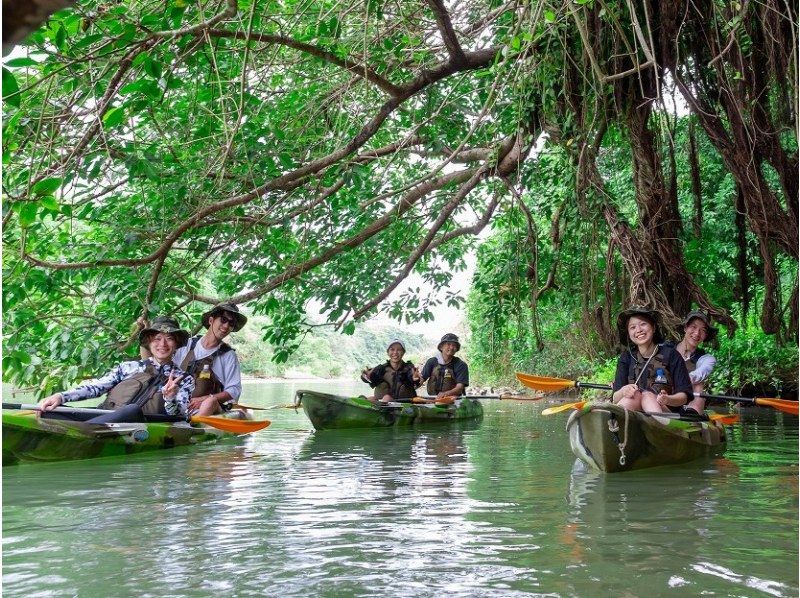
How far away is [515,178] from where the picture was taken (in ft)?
29.1

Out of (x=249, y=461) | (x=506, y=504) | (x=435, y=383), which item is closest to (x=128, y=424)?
(x=249, y=461)

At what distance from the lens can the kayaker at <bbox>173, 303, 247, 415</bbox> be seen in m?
7.98

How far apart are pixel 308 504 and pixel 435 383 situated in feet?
23.9

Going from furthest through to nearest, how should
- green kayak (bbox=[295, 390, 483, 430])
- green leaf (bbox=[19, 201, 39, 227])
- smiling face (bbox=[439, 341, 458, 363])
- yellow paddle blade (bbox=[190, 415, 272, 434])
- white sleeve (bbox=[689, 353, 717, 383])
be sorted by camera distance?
smiling face (bbox=[439, 341, 458, 363]) → green kayak (bbox=[295, 390, 483, 430]) → white sleeve (bbox=[689, 353, 717, 383]) → yellow paddle blade (bbox=[190, 415, 272, 434]) → green leaf (bbox=[19, 201, 39, 227])

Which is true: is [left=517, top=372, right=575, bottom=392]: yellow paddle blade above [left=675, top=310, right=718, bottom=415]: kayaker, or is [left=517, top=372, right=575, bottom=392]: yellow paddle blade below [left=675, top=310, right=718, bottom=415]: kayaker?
below

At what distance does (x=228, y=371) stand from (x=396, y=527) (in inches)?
168

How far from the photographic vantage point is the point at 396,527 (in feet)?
13.7

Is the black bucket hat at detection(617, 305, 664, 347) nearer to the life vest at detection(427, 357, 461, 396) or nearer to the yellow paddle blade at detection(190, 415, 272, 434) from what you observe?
the yellow paddle blade at detection(190, 415, 272, 434)

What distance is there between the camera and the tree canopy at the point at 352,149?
19.3 ft

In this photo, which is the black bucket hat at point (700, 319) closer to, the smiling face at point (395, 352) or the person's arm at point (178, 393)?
the person's arm at point (178, 393)

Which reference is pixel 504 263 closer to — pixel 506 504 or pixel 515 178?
pixel 515 178

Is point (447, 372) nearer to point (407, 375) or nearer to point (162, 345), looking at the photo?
point (407, 375)

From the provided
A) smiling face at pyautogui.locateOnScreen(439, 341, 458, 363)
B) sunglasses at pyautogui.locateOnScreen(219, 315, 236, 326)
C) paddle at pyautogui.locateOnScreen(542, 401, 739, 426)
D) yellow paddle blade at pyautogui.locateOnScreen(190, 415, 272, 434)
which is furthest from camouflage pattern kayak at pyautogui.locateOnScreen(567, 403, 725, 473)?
smiling face at pyautogui.locateOnScreen(439, 341, 458, 363)

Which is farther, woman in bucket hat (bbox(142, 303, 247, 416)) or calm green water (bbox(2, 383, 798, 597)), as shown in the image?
woman in bucket hat (bbox(142, 303, 247, 416))
